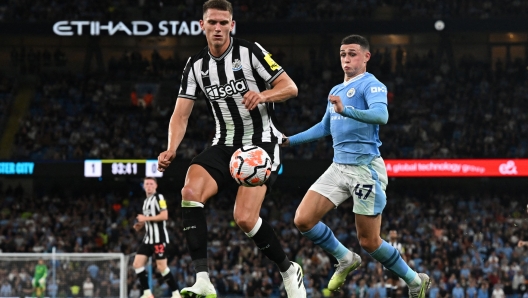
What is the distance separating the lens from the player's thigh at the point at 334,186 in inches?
311

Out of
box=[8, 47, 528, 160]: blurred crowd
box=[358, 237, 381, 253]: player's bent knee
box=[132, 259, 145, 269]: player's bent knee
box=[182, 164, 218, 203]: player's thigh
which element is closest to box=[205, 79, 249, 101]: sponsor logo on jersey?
box=[182, 164, 218, 203]: player's thigh

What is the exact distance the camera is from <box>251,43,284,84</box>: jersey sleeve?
683 centimetres

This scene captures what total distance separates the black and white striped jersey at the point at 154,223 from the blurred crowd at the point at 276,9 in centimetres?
1447

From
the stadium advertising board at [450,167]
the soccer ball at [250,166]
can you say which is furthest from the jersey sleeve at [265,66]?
the stadium advertising board at [450,167]

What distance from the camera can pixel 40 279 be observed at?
15.7 m

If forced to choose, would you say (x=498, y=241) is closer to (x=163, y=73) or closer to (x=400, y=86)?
(x=400, y=86)

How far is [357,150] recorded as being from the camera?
787cm

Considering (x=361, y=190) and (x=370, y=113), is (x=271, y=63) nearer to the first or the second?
(x=370, y=113)

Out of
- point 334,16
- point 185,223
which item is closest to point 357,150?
point 185,223

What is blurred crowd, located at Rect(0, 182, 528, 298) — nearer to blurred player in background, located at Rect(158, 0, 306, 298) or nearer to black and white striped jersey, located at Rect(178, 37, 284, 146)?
blurred player in background, located at Rect(158, 0, 306, 298)

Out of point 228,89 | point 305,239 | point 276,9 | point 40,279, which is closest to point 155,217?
point 40,279

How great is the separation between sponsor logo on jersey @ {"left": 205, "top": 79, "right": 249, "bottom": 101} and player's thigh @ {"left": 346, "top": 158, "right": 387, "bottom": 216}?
154 cm

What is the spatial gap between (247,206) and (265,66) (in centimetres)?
116

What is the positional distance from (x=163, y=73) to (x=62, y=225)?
26.7 feet
